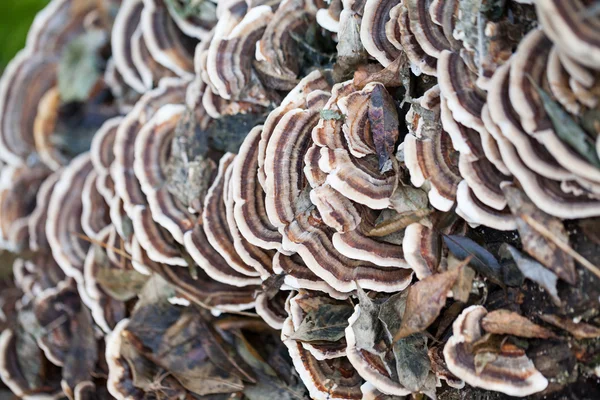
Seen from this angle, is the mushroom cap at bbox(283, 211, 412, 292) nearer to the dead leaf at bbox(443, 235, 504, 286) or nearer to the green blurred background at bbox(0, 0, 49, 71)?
the dead leaf at bbox(443, 235, 504, 286)

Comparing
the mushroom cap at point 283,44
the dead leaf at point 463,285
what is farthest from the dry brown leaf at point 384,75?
the dead leaf at point 463,285

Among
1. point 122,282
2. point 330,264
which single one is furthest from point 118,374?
point 330,264

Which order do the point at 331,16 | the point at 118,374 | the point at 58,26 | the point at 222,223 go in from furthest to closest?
the point at 58,26, the point at 118,374, the point at 222,223, the point at 331,16

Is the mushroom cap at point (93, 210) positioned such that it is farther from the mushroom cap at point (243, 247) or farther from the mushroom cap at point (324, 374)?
the mushroom cap at point (324, 374)

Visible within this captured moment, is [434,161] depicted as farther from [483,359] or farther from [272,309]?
[272,309]

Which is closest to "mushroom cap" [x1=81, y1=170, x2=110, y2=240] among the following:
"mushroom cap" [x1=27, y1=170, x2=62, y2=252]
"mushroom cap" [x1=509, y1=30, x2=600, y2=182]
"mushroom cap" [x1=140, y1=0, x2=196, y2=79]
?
"mushroom cap" [x1=27, y1=170, x2=62, y2=252]
